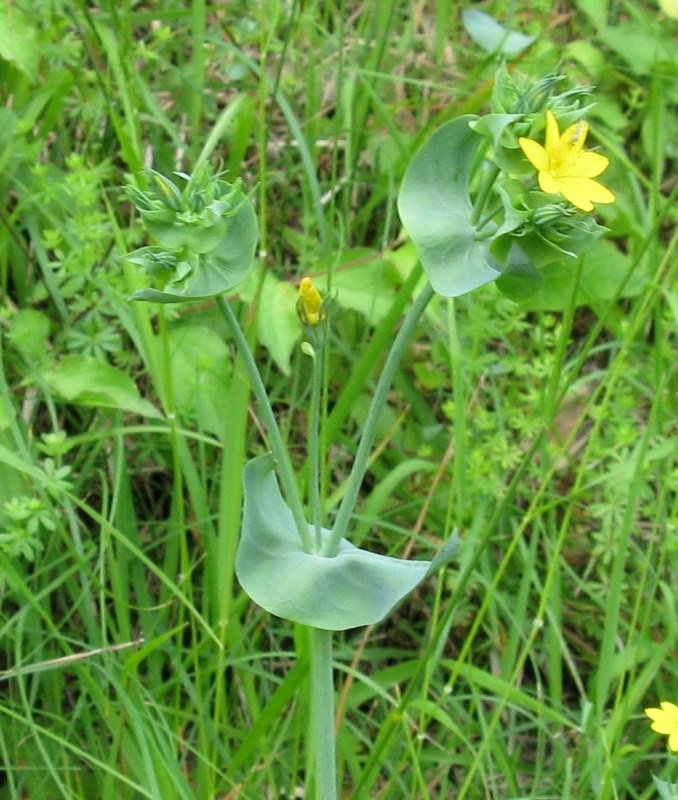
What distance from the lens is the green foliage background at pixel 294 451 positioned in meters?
1.31

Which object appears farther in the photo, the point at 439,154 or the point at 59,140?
the point at 59,140

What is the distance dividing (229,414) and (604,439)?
34.0 inches

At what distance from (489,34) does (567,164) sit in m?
1.34

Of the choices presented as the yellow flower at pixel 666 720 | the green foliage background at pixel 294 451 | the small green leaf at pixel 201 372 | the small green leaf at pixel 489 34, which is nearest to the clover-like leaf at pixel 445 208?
the green foliage background at pixel 294 451

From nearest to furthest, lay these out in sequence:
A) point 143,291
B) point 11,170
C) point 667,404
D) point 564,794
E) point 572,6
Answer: point 143,291 < point 564,794 < point 11,170 < point 667,404 < point 572,6

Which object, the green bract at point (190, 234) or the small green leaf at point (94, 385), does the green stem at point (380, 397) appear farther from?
the small green leaf at point (94, 385)

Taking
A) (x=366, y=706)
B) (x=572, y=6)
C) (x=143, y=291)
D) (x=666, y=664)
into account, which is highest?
(x=143, y=291)

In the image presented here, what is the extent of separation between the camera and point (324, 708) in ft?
3.29

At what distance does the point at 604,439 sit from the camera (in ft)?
5.99

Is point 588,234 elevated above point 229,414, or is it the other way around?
point 588,234

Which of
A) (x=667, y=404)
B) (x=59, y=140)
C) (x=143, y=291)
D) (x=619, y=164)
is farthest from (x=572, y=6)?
(x=143, y=291)

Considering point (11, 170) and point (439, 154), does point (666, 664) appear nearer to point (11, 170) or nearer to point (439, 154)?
point (439, 154)

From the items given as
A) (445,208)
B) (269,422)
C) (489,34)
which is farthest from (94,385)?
(489,34)

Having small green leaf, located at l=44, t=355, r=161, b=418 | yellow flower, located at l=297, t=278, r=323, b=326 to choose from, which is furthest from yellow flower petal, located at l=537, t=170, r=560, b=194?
small green leaf, located at l=44, t=355, r=161, b=418
